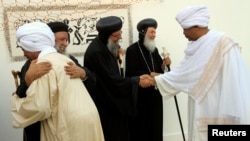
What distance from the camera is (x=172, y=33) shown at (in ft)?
14.1

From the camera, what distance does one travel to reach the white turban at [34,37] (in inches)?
80.0

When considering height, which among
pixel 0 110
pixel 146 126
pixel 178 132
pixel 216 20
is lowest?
pixel 178 132

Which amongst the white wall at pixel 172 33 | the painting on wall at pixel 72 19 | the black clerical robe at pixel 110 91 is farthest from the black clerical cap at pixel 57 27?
the white wall at pixel 172 33

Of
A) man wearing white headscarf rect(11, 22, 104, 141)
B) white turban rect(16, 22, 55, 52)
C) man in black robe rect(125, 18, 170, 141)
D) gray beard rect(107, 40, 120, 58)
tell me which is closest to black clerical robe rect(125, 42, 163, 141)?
man in black robe rect(125, 18, 170, 141)

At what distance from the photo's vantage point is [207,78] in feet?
8.03

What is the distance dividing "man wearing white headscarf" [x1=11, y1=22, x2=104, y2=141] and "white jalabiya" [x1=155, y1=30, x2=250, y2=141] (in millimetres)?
862

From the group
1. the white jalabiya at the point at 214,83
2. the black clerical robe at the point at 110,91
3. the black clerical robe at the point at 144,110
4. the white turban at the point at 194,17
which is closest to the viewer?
the white jalabiya at the point at 214,83

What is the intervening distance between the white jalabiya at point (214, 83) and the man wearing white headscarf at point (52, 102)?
0.86 m

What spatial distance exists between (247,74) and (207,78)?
284mm

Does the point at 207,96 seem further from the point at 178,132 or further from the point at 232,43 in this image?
the point at 178,132

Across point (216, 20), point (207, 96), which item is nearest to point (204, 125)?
point (207, 96)

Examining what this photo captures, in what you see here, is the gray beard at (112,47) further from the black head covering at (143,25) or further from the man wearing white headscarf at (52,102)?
the man wearing white headscarf at (52,102)

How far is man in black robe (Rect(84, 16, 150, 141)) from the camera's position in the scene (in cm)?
306

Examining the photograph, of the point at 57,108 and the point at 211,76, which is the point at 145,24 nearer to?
the point at 211,76
